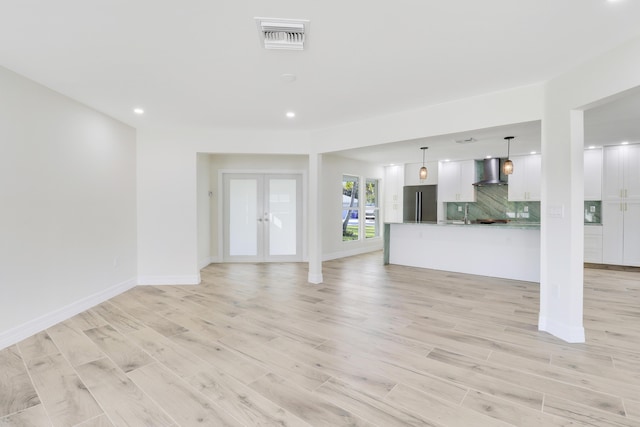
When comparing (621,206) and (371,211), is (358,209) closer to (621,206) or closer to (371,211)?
(371,211)

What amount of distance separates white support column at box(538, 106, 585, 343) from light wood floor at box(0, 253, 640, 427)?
0.23 m

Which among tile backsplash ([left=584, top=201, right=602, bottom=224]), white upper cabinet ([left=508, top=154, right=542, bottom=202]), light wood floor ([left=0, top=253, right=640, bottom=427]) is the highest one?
white upper cabinet ([left=508, top=154, right=542, bottom=202])

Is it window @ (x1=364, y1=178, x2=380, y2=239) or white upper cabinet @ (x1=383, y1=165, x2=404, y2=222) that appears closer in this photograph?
window @ (x1=364, y1=178, x2=380, y2=239)

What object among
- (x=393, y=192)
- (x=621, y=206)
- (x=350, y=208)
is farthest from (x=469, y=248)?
(x=393, y=192)

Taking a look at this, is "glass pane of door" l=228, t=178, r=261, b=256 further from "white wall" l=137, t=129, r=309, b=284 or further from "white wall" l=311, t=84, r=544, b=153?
"white wall" l=311, t=84, r=544, b=153

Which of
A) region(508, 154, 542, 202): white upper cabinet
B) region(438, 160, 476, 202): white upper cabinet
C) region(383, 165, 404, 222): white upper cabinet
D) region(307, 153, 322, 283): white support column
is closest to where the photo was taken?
region(307, 153, 322, 283): white support column

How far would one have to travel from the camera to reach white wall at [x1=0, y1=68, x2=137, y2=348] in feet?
9.14

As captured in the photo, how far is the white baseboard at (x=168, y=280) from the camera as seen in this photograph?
189 inches

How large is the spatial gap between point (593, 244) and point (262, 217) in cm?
693

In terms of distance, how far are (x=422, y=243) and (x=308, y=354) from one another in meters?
4.26

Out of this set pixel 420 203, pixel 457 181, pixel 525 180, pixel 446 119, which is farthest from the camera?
pixel 420 203

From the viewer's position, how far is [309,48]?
7.82ft

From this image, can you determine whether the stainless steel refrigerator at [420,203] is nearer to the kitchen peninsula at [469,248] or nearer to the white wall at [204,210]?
the kitchen peninsula at [469,248]

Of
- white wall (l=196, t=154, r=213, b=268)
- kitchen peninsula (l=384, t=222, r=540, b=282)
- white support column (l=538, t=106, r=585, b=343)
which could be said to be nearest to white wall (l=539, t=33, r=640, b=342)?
white support column (l=538, t=106, r=585, b=343)
